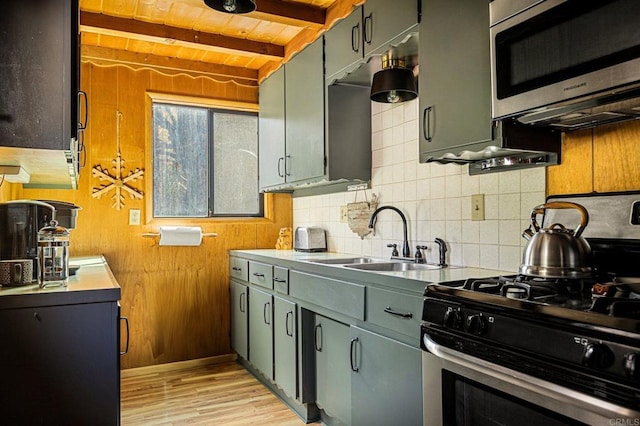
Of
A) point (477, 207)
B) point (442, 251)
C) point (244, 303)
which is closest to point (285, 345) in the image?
point (244, 303)

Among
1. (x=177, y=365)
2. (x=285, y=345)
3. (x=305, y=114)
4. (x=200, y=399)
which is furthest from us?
(x=177, y=365)

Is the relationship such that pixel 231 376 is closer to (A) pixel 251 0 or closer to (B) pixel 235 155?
(B) pixel 235 155

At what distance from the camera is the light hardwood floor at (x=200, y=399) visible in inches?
105

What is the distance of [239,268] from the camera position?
3.54 m

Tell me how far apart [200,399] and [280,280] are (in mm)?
929

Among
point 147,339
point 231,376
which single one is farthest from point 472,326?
point 147,339

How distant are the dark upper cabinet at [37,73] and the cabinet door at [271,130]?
6.31 ft

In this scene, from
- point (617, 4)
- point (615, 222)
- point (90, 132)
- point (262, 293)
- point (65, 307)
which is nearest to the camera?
point (617, 4)

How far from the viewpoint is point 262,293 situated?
312 centimetres

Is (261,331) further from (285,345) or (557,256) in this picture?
(557,256)

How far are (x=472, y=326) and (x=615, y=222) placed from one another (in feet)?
2.31

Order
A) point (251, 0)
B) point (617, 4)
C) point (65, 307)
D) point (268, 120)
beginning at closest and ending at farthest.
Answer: point (617, 4) < point (65, 307) < point (251, 0) < point (268, 120)

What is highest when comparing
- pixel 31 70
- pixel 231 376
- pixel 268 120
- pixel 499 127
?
pixel 268 120

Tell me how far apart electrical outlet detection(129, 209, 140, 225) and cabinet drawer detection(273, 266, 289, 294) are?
123 cm
